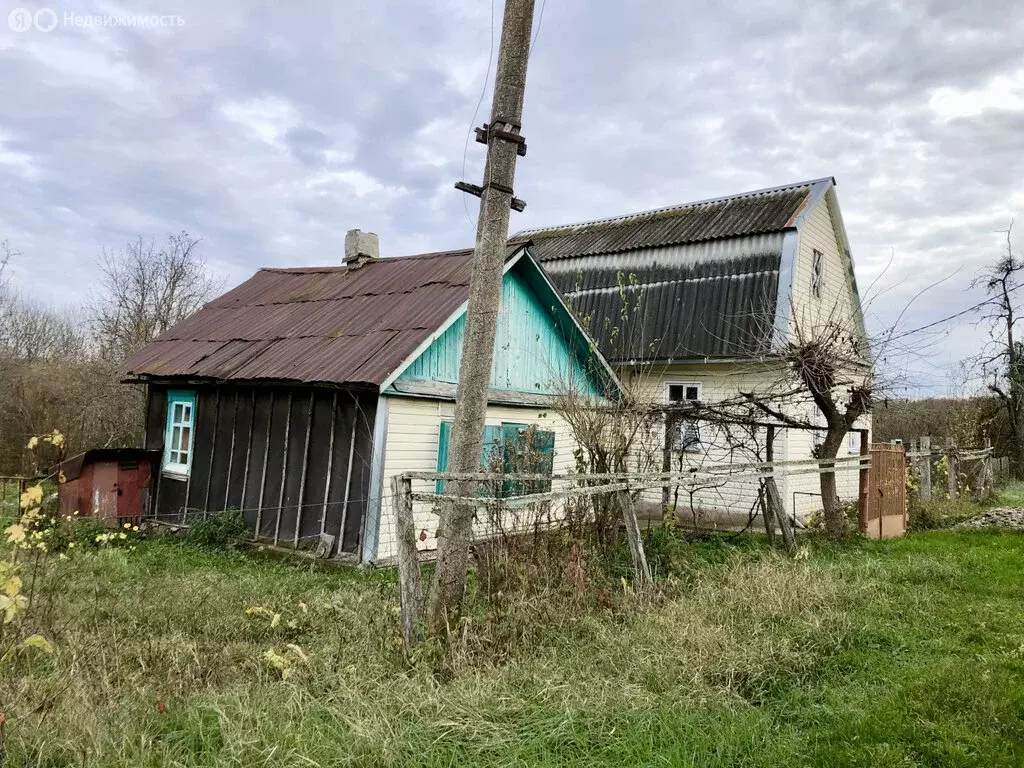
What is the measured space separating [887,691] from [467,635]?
272 centimetres

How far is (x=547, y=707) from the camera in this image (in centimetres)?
386

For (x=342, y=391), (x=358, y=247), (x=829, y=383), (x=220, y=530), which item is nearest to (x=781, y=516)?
(x=829, y=383)

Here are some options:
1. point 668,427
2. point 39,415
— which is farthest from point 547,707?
point 39,415

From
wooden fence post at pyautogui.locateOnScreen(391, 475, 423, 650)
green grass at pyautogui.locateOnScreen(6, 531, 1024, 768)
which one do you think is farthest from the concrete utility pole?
green grass at pyautogui.locateOnScreen(6, 531, 1024, 768)

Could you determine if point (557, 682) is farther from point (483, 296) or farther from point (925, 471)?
point (925, 471)

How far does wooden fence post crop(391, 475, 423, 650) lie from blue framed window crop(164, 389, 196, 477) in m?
8.51

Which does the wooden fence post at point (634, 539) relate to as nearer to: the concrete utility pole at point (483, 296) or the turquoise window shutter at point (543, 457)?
the turquoise window shutter at point (543, 457)

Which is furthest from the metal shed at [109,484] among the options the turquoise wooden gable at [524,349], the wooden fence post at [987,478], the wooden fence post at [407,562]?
the wooden fence post at [987,478]

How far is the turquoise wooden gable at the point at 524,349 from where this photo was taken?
10422mm

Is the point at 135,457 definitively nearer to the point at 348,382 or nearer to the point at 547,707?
the point at 348,382

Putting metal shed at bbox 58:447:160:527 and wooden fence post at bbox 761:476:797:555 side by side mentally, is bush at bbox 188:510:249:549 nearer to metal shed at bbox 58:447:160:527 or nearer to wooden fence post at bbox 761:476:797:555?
metal shed at bbox 58:447:160:527

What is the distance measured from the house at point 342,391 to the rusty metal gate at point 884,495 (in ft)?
14.4

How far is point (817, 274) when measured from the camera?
51.3 feet

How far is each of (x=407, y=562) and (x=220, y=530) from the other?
6.71 meters
